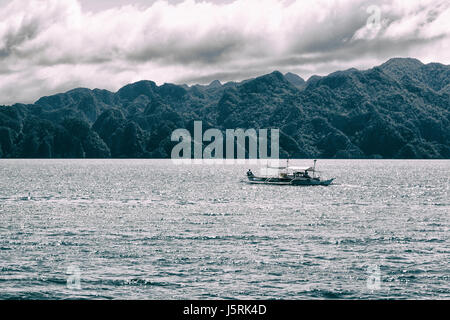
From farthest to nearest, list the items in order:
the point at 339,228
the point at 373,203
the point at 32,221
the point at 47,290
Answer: the point at 373,203 → the point at 32,221 → the point at 339,228 → the point at 47,290

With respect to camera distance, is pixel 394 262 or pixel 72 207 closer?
pixel 394 262

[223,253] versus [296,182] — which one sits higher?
[296,182]

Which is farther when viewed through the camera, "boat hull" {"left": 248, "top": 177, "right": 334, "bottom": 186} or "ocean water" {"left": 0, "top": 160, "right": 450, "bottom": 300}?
"boat hull" {"left": 248, "top": 177, "right": 334, "bottom": 186}

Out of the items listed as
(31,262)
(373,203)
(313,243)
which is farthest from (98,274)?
(373,203)

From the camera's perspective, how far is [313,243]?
180ft

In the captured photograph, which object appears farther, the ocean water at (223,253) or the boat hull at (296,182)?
the boat hull at (296,182)

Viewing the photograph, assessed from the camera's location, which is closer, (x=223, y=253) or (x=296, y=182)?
(x=223, y=253)

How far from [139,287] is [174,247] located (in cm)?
1572

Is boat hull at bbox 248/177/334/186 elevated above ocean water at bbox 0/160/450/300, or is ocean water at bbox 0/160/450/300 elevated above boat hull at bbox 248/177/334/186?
boat hull at bbox 248/177/334/186

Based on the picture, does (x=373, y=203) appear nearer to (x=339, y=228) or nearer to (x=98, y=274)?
(x=339, y=228)

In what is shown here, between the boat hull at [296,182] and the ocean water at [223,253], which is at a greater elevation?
the boat hull at [296,182]
